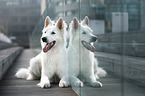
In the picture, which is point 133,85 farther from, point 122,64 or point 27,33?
point 27,33

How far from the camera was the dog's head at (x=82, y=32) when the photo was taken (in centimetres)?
368

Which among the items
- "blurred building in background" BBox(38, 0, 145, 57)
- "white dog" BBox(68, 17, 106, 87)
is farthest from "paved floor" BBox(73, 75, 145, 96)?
"white dog" BBox(68, 17, 106, 87)

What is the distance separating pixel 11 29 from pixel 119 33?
77.1 meters

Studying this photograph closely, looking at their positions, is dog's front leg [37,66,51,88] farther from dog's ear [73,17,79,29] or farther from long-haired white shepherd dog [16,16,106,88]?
dog's ear [73,17,79,29]

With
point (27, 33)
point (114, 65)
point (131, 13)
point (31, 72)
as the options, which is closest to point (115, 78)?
point (114, 65)

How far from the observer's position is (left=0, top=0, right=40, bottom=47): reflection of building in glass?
247 feet

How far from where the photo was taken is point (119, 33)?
1878mm

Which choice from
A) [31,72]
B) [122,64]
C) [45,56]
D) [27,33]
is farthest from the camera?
[27,33]

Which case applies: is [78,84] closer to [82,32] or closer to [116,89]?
[82,32]

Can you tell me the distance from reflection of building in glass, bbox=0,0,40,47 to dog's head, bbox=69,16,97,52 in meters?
71.8

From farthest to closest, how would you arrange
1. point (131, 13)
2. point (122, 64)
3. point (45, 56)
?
1. point (45, 56)
2. point (122, 64)
3. point (131, 13)

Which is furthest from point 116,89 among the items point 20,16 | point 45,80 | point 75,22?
point 20,16

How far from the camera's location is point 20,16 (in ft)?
254

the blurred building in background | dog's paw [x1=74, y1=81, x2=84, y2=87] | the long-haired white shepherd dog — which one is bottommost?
dog's paw [x1=74, y1=81, x2=84, y2=87]
